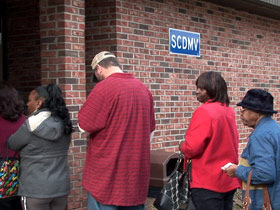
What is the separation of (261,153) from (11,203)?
2.30m

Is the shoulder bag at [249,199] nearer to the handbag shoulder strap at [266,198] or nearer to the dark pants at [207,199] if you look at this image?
the handbag shoulder strap at [266,198]

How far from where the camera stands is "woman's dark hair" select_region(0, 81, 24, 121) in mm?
4422

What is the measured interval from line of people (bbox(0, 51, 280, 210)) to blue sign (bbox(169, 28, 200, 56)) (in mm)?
2868

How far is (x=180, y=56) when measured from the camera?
292 inches

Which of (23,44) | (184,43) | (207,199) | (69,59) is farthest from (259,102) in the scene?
(23,44)

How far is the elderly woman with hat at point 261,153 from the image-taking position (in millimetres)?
3475

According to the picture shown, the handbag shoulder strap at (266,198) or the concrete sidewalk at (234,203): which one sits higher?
the handbag shoulder strap at (266,198)

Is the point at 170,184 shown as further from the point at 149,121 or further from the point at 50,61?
the point at 50,61

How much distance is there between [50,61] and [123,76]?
175 cm

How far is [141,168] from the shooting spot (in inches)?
160

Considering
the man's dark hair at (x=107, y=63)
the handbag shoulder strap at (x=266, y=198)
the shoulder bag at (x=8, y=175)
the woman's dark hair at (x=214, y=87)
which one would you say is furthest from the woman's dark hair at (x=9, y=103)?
the handbag shoulder strap at (x=266, y=198)

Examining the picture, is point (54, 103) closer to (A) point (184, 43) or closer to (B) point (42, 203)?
(B) point (42, 203)

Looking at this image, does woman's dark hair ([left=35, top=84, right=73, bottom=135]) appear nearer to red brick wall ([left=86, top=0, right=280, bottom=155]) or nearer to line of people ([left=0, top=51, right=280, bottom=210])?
line of people ([left=0, top=51, right=280, bottom=210])

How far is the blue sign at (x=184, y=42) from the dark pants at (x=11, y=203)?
3.45m
